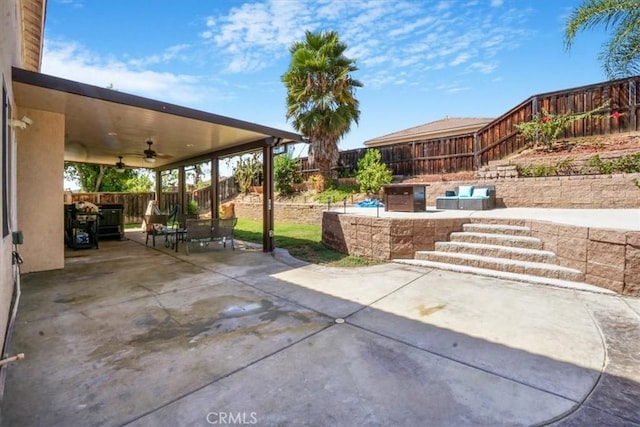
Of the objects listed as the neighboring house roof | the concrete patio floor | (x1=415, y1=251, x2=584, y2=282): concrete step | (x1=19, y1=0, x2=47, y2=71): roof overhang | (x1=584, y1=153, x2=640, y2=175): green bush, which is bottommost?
the concrete patio floor

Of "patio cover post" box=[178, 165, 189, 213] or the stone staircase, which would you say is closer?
the stone staircase

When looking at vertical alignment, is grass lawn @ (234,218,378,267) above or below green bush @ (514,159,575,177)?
below

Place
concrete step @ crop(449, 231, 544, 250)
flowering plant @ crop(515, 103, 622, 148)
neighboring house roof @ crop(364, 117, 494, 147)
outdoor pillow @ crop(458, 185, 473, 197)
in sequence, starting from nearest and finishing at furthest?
1. concrete step @ crop(449, 231, 544, 250)
2. flowering plant @ crop(515, 103, 622, 148)
3. outdoor pillow @ crop(458, 185, 473, 197)
4. neighboring house roof @ crop(364, 117, 494, 147)

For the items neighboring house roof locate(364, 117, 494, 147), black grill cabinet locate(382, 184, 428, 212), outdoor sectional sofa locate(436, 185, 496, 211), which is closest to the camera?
black grill cabinet locate(382, 184, 428, 212)

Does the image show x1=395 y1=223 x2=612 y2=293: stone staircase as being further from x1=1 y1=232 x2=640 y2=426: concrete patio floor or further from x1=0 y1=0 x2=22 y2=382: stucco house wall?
x1=0 y1=0 x2=22 y2=382: stucco house wall

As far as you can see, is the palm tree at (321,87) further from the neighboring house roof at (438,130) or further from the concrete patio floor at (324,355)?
the concrete patio floor at (324,355)

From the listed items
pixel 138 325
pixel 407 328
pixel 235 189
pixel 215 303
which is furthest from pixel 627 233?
pixel 235 189

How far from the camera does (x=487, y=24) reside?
7902 mm

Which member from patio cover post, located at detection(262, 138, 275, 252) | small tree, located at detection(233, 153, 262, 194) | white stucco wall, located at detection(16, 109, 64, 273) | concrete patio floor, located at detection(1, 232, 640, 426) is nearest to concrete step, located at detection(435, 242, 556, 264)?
concrete patio floor, located at detection(1, 232, 640, 426)

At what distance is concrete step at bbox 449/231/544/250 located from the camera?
17.2 ft

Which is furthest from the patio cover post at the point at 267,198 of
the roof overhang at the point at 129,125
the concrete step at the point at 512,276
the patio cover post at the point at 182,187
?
the patio cover post at the point at 182,187

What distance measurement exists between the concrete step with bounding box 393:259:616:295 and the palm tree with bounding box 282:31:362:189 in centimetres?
880

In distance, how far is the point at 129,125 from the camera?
6.26 m

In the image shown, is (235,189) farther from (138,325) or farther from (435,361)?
(435,361)
